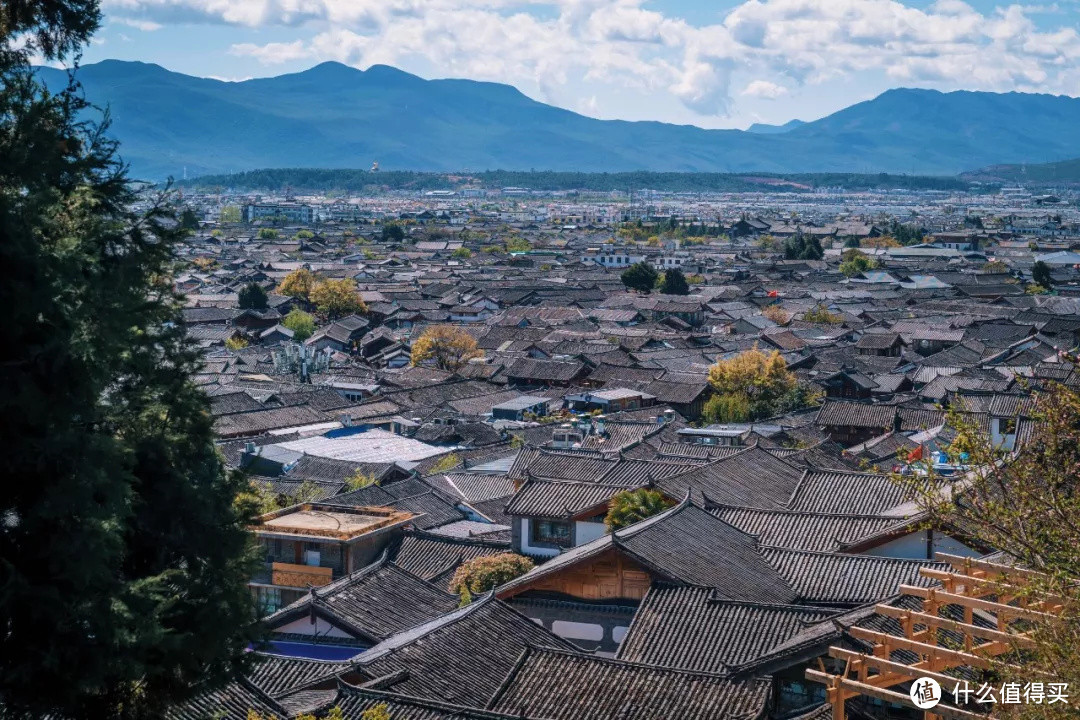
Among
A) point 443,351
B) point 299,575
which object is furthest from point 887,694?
point 443,351

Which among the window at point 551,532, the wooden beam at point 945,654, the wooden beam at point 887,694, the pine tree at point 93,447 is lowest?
the window at point 551,532

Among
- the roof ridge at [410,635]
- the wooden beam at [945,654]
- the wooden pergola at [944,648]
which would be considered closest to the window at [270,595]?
the roof ridge at [410,635]

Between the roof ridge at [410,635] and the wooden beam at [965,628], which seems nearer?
the wooden beam at [965,628]

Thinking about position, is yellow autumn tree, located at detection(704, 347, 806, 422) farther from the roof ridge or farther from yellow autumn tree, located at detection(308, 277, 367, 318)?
yellow autumn tree, located at detection(308, 277, 367, 318)

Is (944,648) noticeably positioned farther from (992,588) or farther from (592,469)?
(592,469)

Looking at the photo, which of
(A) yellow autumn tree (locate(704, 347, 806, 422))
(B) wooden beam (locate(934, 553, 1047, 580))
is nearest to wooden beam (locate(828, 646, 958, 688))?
(B) wooden beam (locate(934, 553, 1047, 580))

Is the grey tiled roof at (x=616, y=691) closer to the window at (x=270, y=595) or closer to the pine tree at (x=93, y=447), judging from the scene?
the pine tree at (x=93, y=447)
